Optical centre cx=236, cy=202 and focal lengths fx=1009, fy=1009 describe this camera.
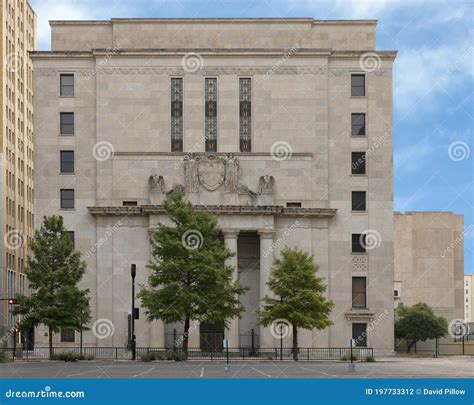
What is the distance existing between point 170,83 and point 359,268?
2320 cm

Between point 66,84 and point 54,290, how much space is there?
20.8 metres

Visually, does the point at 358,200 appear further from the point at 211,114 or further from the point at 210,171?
the point at 211,114

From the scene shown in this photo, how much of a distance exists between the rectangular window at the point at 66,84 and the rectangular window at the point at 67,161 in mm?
5227

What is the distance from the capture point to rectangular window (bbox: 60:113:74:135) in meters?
88.9

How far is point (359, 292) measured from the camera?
87.8 meters

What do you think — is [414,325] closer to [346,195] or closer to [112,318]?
[346,195]

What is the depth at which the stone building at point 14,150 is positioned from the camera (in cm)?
12544

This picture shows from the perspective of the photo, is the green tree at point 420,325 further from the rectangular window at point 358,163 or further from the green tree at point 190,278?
the green tree at point 190,278

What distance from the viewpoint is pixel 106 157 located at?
87938 millimetres

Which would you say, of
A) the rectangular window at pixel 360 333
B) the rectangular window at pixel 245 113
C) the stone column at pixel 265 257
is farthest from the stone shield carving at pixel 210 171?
the rectangular window at pixel 360 333

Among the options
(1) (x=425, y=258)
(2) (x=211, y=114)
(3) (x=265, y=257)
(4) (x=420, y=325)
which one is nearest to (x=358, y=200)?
(3) (x=265, y=257)

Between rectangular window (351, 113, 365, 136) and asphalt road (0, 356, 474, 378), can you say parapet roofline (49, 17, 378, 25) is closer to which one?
rectangular window (351, 113, 365, 136)

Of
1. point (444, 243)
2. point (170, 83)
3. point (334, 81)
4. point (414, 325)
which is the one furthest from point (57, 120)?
point (444, 243)

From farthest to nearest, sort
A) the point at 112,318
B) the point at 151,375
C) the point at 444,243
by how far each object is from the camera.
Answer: the point at 444,243
the point at 112,318
the point at 151,375
